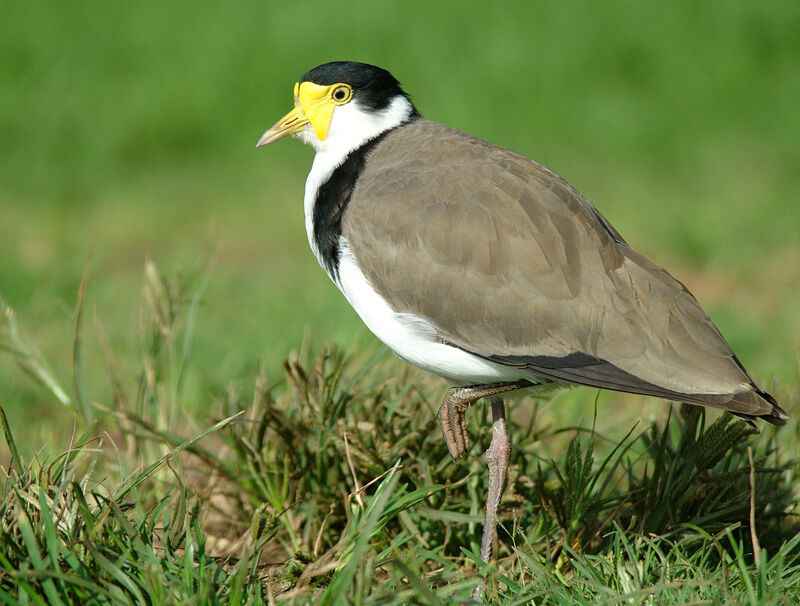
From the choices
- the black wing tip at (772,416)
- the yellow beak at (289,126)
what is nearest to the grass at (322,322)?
the black wing tip at (772,416)

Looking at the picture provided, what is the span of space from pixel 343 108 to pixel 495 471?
1427 mm

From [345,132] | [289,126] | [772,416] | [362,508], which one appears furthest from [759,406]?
[289,126]

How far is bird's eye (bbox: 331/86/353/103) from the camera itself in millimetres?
3582

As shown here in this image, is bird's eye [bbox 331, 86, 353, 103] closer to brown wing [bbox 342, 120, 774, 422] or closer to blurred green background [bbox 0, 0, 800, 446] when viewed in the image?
brown wing [bbox 342, 120, 774, 422]

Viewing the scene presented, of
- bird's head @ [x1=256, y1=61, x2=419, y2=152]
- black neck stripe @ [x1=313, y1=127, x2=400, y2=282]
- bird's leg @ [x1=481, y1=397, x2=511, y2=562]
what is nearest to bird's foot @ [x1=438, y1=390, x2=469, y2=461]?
bird's leg @ [x1=481, y1=397, x2=511, y2=562]

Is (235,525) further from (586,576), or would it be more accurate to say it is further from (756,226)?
(756,226)

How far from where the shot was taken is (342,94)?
359cm

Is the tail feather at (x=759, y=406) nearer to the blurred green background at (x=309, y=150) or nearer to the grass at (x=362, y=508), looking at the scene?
the grass at (x=362, y=508)

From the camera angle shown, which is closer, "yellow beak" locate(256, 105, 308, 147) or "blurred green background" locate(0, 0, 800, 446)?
"yellow beak" locate(256, 105, 308, 147)

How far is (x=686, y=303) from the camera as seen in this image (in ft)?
10.0

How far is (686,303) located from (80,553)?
1931 millimetres

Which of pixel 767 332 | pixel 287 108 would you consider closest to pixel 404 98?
pixel 767 332

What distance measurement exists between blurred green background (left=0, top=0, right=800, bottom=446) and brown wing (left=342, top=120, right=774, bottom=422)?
234 cm

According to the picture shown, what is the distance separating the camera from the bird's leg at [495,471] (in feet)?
10.2
